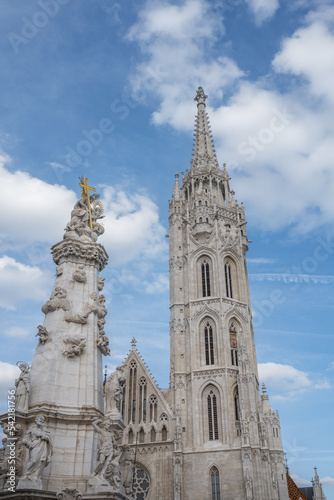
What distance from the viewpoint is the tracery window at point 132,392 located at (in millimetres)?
37847

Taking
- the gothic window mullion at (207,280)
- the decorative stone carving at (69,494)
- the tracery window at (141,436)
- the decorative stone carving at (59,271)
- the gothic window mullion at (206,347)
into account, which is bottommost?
the decorative stone carving at (69,494)

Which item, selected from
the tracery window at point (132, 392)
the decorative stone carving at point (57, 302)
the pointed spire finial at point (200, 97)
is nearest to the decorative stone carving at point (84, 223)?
the decorative stone carving at point (57, 302)

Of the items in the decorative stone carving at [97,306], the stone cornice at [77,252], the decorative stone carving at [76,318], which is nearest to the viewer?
the decorative stone carving at [76,318]

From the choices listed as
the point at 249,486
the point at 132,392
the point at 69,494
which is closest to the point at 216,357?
the point at 132,392

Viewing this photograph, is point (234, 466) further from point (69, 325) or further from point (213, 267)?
point (69, 325)

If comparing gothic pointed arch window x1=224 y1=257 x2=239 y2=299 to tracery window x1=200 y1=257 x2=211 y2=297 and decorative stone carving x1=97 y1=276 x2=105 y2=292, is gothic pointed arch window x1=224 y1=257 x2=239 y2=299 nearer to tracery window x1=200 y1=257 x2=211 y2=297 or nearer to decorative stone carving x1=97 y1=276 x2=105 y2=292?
tracery window x1=200 y1=257 x2=211 y2=297

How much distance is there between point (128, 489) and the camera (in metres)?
12.8

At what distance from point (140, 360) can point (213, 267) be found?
995 centimetres

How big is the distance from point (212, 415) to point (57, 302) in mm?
25828

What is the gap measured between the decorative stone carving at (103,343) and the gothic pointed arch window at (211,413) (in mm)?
24362

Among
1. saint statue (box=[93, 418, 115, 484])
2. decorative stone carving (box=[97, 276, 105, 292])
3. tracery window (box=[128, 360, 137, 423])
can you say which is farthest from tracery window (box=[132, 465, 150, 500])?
saint statue (box=[93, 418, 115, 484])

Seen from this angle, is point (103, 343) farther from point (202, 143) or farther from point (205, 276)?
point (202, 143)

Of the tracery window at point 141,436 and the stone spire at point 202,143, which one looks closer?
the tracery window at point 141,436

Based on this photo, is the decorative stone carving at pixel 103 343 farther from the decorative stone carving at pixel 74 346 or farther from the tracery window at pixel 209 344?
the tracery window at pixel 209 344
